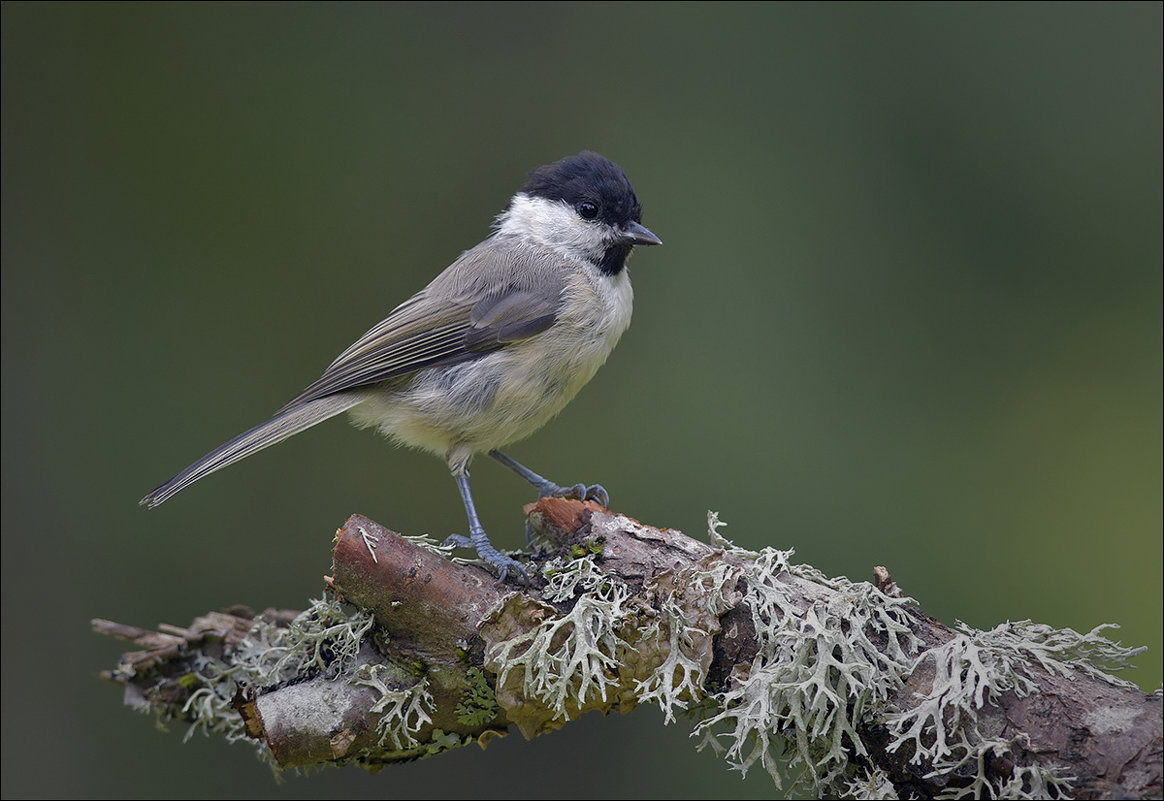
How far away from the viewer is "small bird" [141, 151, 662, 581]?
2699 mm

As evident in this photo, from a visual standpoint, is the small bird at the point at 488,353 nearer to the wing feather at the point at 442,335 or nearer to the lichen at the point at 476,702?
the wing feather at the point at 442,335

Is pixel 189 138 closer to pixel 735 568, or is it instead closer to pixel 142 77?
pixel 142 77

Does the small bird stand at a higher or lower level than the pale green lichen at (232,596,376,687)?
higher

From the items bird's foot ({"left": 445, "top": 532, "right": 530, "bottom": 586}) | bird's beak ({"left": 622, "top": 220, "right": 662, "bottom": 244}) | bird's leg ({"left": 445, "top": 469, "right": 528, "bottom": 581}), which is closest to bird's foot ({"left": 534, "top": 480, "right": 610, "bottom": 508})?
bird's leg ({"left": 445, "top": 469, "right": 528, "bottom": 581})

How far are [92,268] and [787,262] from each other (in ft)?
9.30

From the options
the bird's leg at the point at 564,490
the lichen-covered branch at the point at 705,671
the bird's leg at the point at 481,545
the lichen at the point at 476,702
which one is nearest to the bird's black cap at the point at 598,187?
the bird's leg at the point at 564,490

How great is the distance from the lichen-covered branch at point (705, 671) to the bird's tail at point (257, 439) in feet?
1.79

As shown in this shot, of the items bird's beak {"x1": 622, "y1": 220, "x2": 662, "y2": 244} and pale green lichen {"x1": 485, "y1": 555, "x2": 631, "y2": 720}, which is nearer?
pale green lichen {"x1": 485, "y1": 555, "x2": 631, "y2": 720}

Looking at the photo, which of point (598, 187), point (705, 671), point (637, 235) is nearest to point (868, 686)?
point (705, 671)

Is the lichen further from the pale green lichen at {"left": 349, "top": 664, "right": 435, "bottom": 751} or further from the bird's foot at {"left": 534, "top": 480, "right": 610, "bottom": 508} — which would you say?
the bird's foot at {"left": 534, "top": 480, "right": 610, "bottom": 508}

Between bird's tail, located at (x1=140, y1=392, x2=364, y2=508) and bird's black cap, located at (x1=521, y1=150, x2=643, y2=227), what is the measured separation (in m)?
0.91

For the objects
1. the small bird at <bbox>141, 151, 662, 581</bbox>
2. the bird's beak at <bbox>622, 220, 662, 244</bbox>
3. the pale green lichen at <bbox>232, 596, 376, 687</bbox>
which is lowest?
the pale green lichen at <bbox>232, 596, 376, 687</bbox>

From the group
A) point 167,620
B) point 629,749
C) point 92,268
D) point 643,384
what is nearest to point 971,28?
point 643,384

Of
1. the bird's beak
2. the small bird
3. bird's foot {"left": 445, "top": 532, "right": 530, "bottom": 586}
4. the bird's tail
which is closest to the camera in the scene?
bird's foot {"left": 445, "top": 532, "right": 530, "bottom": 586}
